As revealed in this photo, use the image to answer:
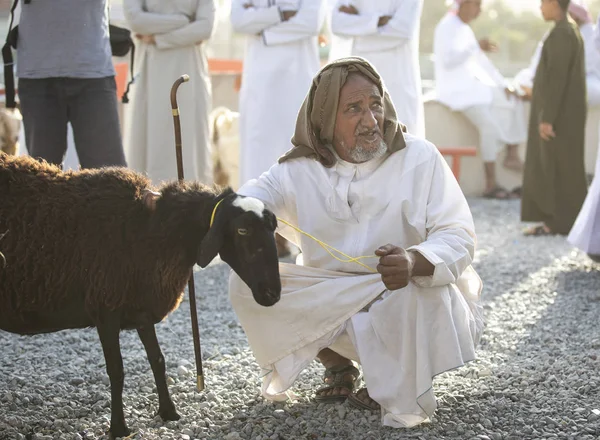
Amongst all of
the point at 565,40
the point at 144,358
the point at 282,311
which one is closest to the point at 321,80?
the point at 282,311

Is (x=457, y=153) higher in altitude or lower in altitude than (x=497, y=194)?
higher

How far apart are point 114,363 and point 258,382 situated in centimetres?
100

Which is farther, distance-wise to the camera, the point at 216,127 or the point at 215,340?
the point at 216,127

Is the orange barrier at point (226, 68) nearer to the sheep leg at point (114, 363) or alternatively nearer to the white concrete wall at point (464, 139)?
the white concrete wall at point (464, 139)

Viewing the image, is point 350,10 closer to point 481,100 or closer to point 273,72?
point 273,72

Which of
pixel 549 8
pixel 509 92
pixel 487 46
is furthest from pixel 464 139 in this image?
pixel 549 8

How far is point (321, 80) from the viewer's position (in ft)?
13.1

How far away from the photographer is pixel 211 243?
3.29 m

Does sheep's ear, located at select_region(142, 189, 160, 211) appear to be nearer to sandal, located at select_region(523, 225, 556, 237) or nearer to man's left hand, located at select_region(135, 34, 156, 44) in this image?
man's left hand, located at select_region(135, 34, 156, 44)

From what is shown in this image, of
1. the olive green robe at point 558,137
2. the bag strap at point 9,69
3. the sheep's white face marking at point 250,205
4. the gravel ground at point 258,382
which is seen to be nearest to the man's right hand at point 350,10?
the olive green robe at point 558,137

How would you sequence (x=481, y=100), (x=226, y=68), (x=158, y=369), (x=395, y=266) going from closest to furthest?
1. (x=395, y=266)
2. (x=158, y=369)
3. (x=481, y=100)
4. (x=226, y=68)

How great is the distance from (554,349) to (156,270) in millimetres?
2416

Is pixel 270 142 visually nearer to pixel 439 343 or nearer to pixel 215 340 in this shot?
pixel 215 340

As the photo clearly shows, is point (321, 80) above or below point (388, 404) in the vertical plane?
above
